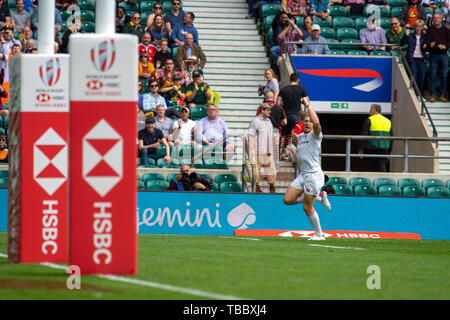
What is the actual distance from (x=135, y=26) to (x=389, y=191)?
853 cm

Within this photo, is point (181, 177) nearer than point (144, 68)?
Yes

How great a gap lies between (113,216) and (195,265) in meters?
1.90

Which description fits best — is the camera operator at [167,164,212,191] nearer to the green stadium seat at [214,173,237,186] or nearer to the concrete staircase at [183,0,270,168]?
the green stadium seat at [214,173,237,186]

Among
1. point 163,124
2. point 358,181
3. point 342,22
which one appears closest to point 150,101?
point 163,124

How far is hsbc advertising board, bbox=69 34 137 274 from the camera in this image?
23.5 ft

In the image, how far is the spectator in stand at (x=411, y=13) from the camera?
90.8 ft

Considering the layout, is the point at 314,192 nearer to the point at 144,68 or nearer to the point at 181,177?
the point at 181,177

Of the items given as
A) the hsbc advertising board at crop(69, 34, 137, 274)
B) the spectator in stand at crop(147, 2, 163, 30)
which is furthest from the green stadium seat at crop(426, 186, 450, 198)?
the hsbc advertising board at crop(69, 34, 137, 274)

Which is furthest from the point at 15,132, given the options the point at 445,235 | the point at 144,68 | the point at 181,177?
the point at 144,68

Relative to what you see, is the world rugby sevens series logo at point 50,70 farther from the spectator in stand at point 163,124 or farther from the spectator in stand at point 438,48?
the spectator in stand at point 438,48

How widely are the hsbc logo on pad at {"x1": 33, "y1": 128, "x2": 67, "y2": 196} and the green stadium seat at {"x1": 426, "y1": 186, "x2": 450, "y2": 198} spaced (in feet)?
44.6

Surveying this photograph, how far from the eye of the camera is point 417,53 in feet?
84.7

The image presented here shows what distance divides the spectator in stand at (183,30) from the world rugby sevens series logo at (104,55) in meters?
18.4

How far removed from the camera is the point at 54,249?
888 cm
